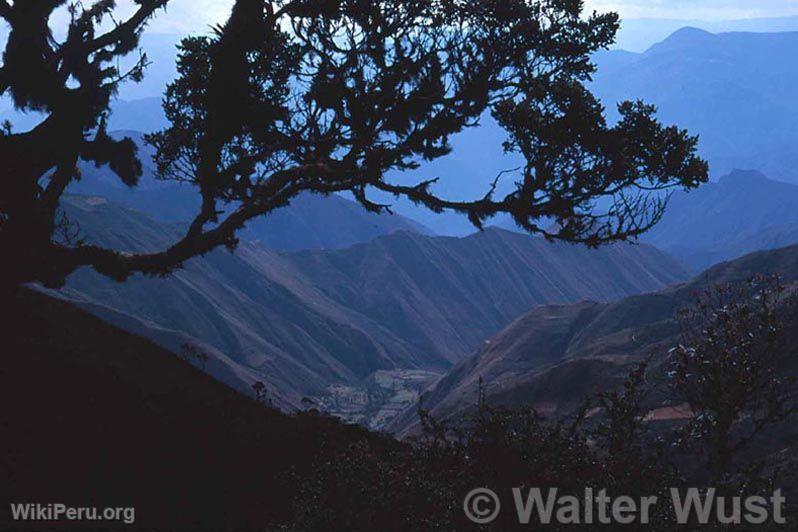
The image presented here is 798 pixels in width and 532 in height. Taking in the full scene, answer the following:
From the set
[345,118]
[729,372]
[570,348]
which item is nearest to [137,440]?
[345,118]

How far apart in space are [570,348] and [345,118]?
335 feet

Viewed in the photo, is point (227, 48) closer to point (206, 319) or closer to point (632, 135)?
point (632, 135)

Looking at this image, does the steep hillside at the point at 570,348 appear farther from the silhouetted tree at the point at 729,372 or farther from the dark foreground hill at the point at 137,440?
the dark foreground hill at the point at 137,440

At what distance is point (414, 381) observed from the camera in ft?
553

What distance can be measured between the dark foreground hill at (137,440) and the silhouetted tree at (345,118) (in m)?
2.22

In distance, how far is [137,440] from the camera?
37.3ft

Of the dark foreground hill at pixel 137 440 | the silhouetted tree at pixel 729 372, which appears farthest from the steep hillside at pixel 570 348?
the dark foreground hill at pixel 137 440

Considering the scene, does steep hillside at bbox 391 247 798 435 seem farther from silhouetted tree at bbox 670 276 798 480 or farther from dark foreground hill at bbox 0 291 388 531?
dark foreground hill at bbox 0 291 388 531

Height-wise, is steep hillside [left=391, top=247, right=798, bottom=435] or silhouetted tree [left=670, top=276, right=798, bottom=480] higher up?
steep hillside [left=391, top=247, right=798, bottom=435]

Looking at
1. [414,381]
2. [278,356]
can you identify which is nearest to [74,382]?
[278,356]

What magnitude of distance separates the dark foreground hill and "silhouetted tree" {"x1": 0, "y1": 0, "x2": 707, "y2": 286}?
222 cm

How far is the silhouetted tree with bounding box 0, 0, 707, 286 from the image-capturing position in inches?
466

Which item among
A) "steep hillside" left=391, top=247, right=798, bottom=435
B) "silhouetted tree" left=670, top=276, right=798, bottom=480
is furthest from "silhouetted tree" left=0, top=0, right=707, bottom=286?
"steep hillside" left=391, top=247, right=798, bottom=435

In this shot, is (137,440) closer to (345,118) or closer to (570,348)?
(345,118)
